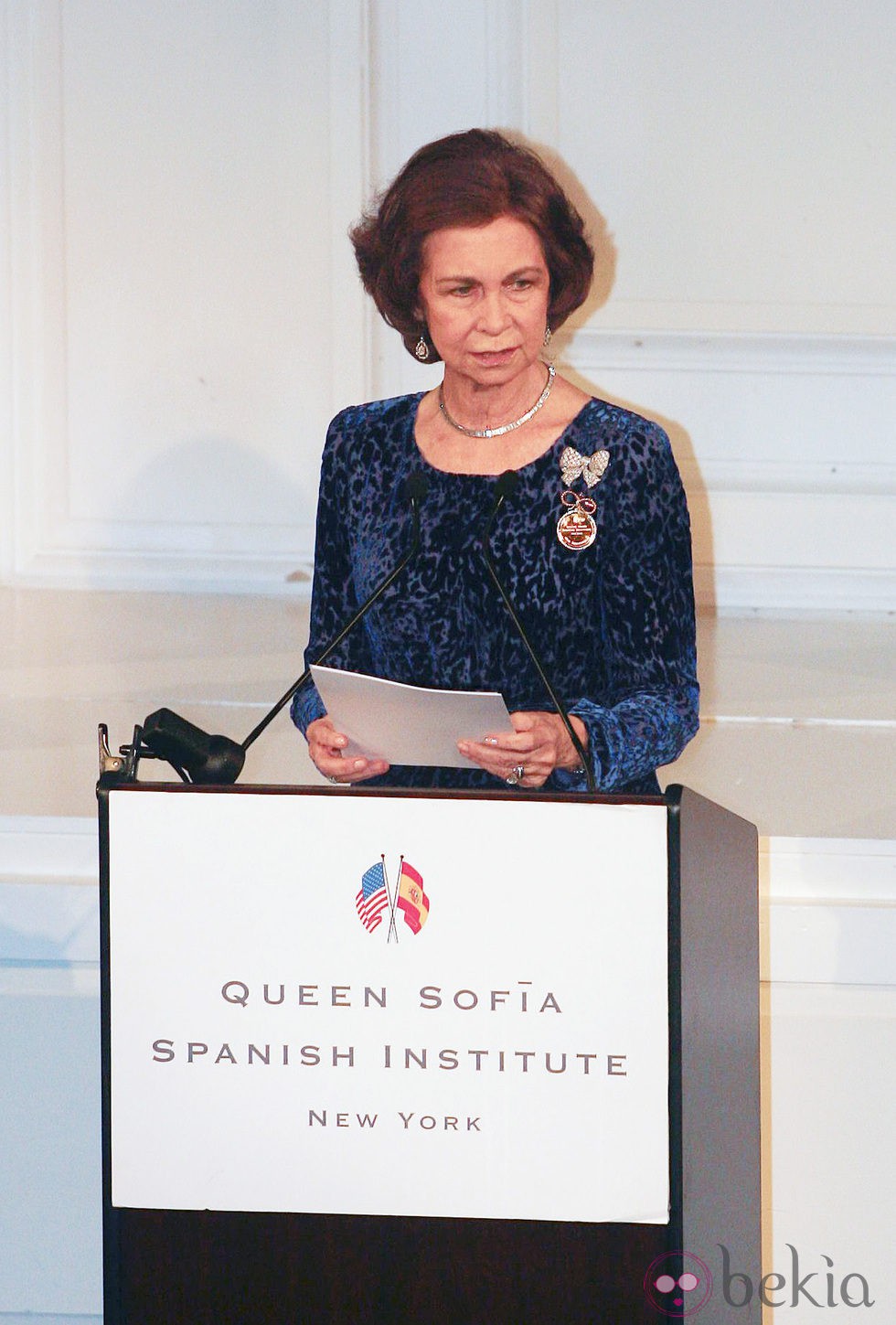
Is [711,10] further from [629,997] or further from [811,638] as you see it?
[629,997]

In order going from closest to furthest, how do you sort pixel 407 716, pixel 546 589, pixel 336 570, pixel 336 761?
pixel 407 716, pixel 336 761, pixel 546 589, pixel 336 570

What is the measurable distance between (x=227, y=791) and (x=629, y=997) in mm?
313

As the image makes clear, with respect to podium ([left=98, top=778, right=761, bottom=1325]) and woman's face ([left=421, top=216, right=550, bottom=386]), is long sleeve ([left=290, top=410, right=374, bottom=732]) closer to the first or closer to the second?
woman's face ([left=421, top=216, right=550, bottom=386])

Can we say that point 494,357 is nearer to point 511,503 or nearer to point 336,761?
point 511,503

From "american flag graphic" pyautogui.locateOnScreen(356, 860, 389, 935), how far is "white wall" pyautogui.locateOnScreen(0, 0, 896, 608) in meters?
2.56

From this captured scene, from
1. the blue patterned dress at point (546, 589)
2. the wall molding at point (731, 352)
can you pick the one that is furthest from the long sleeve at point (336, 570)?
the wall molding at point (731, 352)

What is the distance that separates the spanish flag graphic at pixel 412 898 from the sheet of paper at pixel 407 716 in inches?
6.8

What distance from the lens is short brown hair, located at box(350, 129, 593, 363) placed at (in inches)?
58.6

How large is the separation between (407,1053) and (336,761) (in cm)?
37

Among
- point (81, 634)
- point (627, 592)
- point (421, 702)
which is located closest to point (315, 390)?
point (81, 634)

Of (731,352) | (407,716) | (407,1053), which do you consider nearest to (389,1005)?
(407,1053)

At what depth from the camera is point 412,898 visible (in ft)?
3.59

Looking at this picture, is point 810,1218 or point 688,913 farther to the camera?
point 810,1218

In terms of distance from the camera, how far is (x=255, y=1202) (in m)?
1.15
